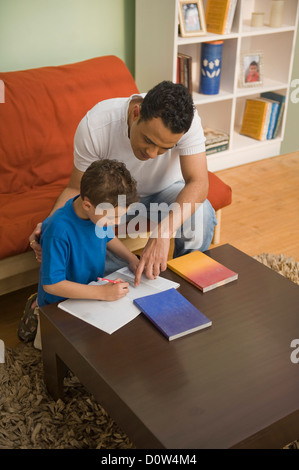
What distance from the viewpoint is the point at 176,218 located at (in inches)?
72.2

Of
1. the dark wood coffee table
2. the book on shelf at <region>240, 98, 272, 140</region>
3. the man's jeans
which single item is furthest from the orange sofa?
the book on shelf at <region>240, 98, 272, 140</region>

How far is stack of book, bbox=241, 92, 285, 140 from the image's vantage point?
3354 millimetres

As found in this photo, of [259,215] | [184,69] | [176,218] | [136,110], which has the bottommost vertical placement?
[259,215]

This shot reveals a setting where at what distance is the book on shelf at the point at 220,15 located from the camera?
2859mm

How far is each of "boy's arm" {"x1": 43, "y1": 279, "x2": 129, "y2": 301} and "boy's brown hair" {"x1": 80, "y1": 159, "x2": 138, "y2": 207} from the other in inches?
9.0

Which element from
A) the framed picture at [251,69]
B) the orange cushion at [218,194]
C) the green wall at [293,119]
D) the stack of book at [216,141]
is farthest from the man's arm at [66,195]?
the green wall at [293,119]

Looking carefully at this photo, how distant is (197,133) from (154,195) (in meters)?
0.33

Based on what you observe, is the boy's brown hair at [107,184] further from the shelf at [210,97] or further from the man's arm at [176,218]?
the shelf at [210,97]

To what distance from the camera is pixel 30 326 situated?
1.83 m

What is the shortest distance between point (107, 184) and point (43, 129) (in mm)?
958

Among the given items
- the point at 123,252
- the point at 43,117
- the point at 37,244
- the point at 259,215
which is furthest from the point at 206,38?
the point at 37,244

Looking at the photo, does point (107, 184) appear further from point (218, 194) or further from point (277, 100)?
Answer: point (277, 100)

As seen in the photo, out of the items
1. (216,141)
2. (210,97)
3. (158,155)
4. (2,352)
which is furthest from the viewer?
(216,141)

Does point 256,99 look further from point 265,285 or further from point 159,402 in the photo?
point 159,402
